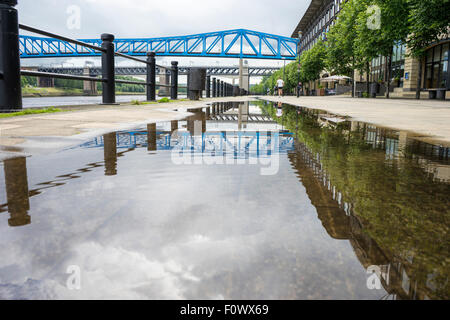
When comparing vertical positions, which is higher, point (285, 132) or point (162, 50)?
point (162, 50)

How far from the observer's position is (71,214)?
1.38 metres

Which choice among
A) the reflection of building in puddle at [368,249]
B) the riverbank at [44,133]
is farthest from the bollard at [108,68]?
the reflection of building in puddle at [368,249]

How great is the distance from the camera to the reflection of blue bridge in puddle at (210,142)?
305 cm

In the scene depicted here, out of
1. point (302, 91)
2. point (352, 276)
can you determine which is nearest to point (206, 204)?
point (352, 276)

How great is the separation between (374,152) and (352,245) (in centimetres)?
202

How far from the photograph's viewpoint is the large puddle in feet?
2.93

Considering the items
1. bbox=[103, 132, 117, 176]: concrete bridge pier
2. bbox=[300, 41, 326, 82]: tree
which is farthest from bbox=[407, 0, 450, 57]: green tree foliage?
bbox=[300, 41, 326, 82]: tree

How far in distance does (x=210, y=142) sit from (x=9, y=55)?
362cm

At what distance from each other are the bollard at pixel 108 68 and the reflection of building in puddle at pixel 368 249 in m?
7.24

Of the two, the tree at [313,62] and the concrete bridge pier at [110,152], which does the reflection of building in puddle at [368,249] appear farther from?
the tree at [313,62]

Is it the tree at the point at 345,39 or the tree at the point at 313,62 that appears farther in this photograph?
the tree at the point at 313,62

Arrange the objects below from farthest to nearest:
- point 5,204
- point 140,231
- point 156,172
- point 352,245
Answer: point 156,172
point 5,204
point 140,231
point 352,245

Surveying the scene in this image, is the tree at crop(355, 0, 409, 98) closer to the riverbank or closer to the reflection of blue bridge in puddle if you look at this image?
the reflection of blue bridge in puddle
